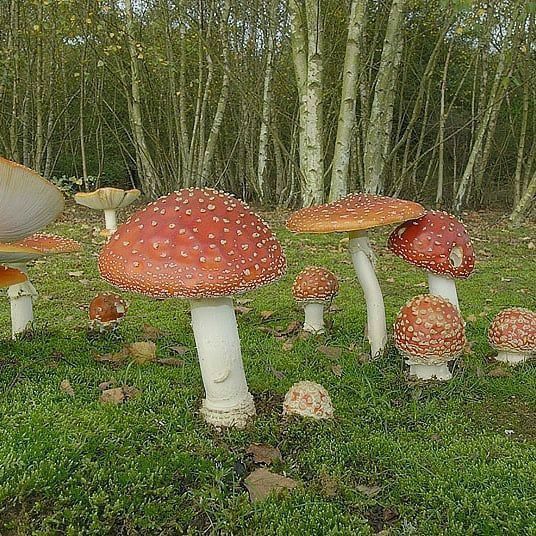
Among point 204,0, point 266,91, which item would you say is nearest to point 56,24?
point 204,0

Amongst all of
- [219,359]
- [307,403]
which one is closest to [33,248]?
[219,359]

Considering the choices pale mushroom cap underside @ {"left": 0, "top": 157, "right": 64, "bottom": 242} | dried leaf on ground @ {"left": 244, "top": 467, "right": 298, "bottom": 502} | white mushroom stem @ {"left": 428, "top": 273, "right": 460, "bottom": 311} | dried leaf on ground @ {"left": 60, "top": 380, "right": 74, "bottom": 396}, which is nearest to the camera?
pale mushroom cap underside @ {"left": 0, "top": 157, "right": 64, "bottom": 242}

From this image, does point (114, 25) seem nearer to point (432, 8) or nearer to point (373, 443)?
point (432, 8)

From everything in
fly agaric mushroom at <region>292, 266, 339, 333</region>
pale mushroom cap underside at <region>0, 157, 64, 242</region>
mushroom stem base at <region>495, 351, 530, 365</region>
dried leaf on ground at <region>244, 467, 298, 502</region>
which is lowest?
mushroom stem base at <region>495, 351, 530, 365</region>

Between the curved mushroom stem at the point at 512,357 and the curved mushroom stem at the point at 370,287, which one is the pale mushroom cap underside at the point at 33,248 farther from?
the curved mushroom stem at the point at 512,357

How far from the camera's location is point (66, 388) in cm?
324

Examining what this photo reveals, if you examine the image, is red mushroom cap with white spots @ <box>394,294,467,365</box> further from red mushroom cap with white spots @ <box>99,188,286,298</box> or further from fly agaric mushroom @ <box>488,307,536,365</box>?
red mushroom cap with white spots @ <box>99,188,286,298</box>

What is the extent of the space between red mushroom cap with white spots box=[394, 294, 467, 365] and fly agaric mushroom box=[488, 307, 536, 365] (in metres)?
0.56

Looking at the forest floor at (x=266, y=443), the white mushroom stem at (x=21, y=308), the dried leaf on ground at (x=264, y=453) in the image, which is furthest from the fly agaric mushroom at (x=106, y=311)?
the dried leaf on ground at (x=264, y=453)

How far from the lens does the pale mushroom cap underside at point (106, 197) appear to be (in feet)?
29.8

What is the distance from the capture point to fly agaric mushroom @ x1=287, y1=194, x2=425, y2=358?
11.0 feet

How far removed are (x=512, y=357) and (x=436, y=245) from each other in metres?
1.09

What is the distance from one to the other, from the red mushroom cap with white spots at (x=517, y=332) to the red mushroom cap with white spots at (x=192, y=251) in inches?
75.7

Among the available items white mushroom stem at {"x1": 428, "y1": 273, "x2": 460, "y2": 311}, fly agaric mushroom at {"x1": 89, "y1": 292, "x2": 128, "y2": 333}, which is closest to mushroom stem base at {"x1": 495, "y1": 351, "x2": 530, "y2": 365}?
white mushroom stem at {"x1": 428, "y1": 273, "x2": 460, "y2": 311}
